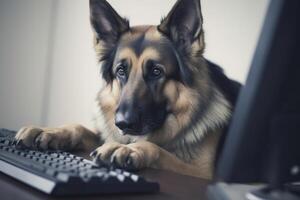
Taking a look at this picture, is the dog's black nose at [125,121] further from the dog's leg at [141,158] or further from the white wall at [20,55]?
the white wall at [20,55]

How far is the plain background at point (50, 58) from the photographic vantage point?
6.25 ft

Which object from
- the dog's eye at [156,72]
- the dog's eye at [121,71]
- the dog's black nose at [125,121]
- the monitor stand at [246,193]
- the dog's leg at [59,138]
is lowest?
the dog's leg at [59,138]

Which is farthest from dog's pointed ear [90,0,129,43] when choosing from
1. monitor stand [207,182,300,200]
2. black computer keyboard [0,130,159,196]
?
monitor stand [207,182,300,200]

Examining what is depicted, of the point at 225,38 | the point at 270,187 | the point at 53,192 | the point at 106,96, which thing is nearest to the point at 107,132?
the point at 106,96

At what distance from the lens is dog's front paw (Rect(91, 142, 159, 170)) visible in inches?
41.5

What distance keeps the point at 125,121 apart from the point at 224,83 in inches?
13.5

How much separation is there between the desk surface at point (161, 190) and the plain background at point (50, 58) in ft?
2.27

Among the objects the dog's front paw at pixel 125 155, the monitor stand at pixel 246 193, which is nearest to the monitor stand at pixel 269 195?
the monitor stand at pixel 246 193

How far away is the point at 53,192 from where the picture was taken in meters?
0.75

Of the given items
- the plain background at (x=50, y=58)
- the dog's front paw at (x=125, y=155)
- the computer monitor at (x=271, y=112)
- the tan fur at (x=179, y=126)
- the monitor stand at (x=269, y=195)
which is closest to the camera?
the computer monitor at (x=271, y=112)

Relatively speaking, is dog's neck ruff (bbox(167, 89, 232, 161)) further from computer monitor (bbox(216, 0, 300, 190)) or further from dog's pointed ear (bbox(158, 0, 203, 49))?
computer monitor (bbox(216, 0, 300, 190))

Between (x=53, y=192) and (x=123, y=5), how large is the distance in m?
1.20

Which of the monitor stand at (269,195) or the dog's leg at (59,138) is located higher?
the monitor stand at (269,195)

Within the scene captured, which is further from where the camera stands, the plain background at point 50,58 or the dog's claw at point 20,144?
the plain background at point 50,58
